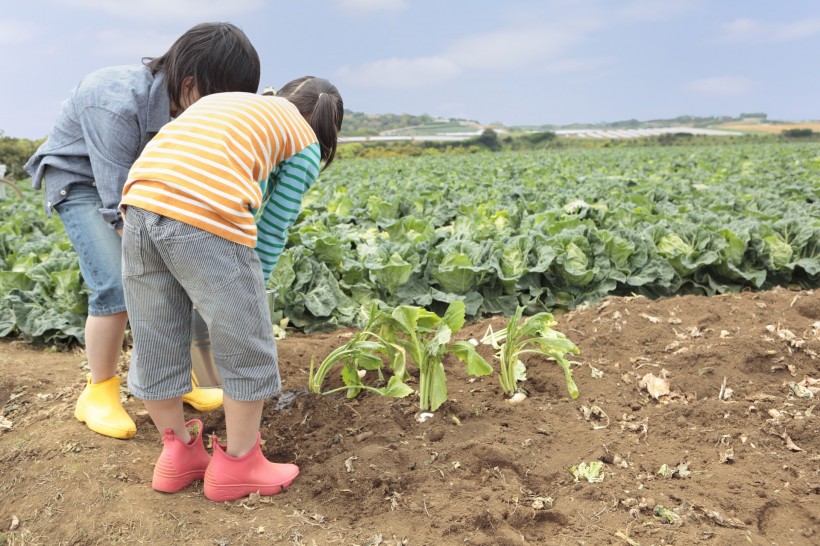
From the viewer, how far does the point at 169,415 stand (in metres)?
2.55

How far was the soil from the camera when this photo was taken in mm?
2295

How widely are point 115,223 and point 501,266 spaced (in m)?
3.55

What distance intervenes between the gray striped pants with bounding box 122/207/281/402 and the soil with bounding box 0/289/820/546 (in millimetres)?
516

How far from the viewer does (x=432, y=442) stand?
2.87m

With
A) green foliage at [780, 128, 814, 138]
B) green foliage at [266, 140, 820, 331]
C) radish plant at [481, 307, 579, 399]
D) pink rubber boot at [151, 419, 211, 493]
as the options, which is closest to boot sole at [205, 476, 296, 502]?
pink rubber boot at [151, 419, 211, 493]

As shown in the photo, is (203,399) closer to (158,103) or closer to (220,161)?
(158,103)

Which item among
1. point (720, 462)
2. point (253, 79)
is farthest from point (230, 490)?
point (720, 462)

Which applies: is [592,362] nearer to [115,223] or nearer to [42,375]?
[115,223]

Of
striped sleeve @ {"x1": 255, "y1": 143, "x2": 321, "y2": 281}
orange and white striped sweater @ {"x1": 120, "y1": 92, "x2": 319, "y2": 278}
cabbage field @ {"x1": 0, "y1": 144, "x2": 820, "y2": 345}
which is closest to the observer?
orange and white striped sweater @ {"x1": 120, "y1": 92, "x2": 319, "y2": 278}

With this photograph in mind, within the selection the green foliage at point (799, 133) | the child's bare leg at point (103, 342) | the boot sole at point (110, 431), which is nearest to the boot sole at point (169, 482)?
the boot sole at point (110, 431)

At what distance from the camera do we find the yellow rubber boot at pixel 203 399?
3436 mm

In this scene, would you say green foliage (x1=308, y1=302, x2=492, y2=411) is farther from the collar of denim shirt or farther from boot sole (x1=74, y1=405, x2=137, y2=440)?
the collar of denim shirt

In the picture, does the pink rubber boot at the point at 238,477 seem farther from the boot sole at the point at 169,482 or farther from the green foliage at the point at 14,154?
the green foliage at the point at 14,154

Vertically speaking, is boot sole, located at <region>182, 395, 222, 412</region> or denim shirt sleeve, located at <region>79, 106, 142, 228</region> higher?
denim shirt sleeve, located at <region>79, 106, 142, 228</region>
